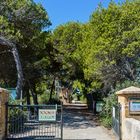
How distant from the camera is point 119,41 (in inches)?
921

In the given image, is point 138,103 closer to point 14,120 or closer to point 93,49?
point 14,120

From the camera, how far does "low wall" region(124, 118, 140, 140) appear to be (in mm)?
12767

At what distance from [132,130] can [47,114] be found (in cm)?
358

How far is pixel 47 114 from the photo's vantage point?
1591 cm

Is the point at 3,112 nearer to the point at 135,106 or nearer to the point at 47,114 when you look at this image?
the point at 47,114

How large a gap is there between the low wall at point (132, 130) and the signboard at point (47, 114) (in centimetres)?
278

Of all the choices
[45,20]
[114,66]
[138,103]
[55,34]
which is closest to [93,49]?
[114,66]

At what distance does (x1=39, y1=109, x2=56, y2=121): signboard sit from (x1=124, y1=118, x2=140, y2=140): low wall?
9.13 feet

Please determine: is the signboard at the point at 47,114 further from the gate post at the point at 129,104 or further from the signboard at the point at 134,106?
the signboard at the point at 134,106

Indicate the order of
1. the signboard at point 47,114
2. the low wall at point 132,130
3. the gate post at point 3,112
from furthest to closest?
the signboard at point 47,114 < the gate post at point 3,112 < the low wall at point 132,130

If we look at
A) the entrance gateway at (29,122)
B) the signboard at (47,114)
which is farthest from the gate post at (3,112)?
the signboard at (47,114)

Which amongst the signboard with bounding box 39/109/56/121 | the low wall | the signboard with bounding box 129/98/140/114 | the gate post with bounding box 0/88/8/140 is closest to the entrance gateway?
the signboard with bounding box 39/109/56/121

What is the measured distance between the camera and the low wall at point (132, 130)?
41.9ft

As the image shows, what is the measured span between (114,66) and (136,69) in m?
1.30
